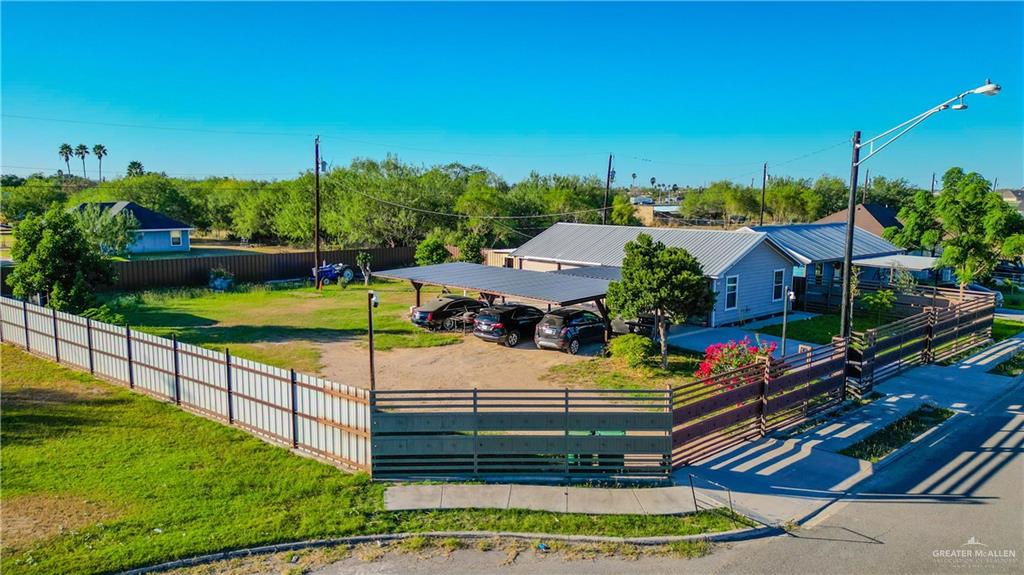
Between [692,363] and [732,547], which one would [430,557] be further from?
[692,363]

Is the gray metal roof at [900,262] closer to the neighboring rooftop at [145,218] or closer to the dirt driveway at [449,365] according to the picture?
the dirt driveway at [449,365]

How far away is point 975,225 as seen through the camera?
28234mm

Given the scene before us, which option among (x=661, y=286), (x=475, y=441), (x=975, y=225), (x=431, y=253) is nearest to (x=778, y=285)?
(x=975, y=225)

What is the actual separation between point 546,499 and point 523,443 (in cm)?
110

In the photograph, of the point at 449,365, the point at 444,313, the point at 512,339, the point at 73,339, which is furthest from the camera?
the point at 444,313

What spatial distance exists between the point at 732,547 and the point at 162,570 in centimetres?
747

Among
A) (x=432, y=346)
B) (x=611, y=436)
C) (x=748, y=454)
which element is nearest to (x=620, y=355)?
(x=432, y=346)

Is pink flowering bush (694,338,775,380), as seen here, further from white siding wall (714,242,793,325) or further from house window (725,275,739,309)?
house window (725,275,739,309)

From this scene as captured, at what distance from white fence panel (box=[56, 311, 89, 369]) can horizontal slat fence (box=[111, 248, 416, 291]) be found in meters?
13.8

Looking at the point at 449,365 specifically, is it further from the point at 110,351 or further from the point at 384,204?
the point at 384,204

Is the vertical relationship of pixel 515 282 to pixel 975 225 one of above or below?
below

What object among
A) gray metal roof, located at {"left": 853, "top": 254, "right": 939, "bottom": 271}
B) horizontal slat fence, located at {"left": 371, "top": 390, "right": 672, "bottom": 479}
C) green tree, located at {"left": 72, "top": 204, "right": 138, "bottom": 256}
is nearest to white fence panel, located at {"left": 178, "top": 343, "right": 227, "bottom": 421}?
→ horizontal slat fence, located at {"left": 371, "top": 390, "right": 672, "bottom": 479}

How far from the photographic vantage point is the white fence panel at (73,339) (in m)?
17.7

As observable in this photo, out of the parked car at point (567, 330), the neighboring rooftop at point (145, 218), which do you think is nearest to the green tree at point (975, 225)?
the parked car at point (567, 330)
